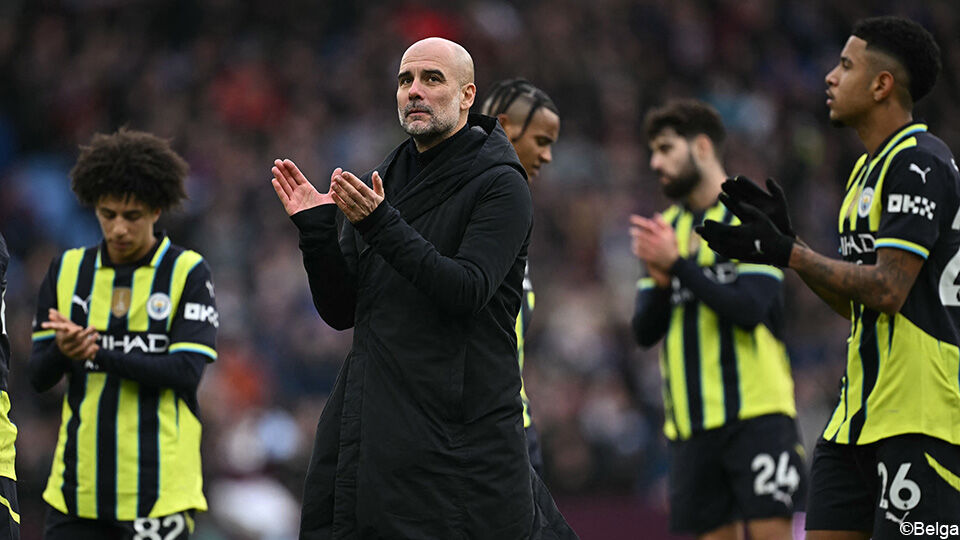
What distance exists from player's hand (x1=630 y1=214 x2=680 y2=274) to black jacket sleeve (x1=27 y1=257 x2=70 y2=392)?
9.97ft

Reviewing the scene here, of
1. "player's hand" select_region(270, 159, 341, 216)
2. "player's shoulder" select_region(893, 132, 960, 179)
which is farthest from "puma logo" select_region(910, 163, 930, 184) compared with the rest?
"player's hand" select_region(270, 159, 341, 216)

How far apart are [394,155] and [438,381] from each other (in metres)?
0.97

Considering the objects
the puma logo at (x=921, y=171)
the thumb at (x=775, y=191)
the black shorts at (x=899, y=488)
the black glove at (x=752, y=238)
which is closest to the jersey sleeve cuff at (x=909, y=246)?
the puma logo at (x=921, y=171)

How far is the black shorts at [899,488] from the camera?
503 cm

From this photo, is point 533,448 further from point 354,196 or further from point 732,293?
Answer: point 354,196

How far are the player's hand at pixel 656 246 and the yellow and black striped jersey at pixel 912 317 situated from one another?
1884 mm

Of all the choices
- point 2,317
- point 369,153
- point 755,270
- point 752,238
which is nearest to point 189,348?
point 2,317

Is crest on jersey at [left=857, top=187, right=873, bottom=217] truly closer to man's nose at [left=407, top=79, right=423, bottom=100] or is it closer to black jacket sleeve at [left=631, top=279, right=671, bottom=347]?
man's nose at [left=407, top=79, right=423, bottom=100]

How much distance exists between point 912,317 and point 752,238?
696mm

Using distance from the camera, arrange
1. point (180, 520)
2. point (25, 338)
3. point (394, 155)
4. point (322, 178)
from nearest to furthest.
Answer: point (394, 155) → point (180, 520) → point (25, 338) → point (322, 178)

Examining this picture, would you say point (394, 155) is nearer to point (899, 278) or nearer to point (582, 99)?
point (899, 278)

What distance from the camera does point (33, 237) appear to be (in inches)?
504

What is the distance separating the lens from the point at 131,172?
6.23m

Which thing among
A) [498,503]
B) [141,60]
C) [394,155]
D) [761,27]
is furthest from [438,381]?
[761,27]
